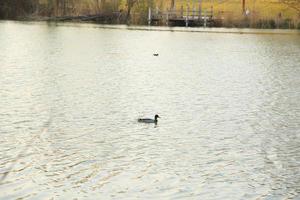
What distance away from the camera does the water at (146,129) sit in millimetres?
12695

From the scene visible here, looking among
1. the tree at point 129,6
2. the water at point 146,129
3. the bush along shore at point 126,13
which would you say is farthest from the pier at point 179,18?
the water at point 146,129

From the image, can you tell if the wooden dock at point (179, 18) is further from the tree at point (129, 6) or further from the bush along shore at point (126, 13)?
the tree at point (129, 6)

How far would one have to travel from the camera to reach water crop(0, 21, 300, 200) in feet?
41.7

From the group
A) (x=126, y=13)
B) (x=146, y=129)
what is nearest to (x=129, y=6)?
(x=126, y=13)

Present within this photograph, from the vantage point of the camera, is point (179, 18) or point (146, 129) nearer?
point (146, 129)

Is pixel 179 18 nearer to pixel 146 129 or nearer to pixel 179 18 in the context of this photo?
pixel 179 18

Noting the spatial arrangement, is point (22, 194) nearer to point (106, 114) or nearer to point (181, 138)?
point (181, 138)

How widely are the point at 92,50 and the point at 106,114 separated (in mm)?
24028

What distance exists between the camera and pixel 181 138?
16953 millimetres

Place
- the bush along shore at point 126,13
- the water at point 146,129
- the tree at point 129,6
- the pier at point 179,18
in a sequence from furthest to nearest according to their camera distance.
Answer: the pier at point 179,18 → the tree at point 129,6 → the bush along shore at point 126,13 → the water at point 146,129

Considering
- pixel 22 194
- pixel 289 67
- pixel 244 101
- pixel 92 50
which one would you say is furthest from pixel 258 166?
pixel 92 50

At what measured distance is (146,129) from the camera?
17.9 meters

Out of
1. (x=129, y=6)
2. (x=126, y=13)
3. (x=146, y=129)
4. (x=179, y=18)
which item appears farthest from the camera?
(x=126, y=13)

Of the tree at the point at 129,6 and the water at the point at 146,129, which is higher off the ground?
the tree at the point at 129,6
